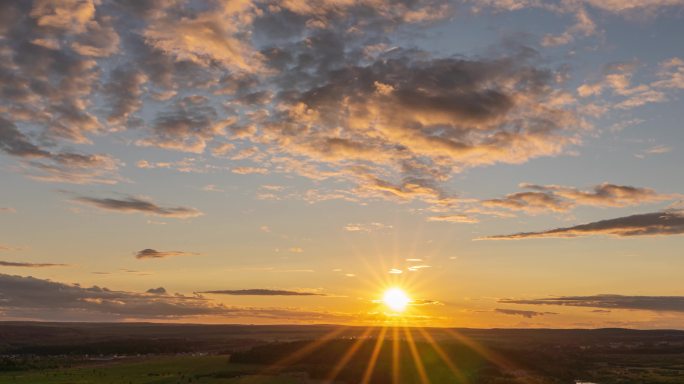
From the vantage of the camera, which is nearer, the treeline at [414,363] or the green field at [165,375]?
the green field at [165,375]

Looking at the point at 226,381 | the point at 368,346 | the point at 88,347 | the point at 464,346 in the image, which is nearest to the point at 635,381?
the point at 464,346

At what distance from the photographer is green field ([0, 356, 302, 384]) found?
3147 inches

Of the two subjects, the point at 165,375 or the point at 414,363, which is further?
the point at 414,363

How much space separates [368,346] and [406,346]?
7.07 m

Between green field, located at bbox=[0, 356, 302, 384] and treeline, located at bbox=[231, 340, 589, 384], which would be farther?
treeline, located at bbox=[231, 340, 589, 384]

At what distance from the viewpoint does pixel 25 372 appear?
9756 centimetres

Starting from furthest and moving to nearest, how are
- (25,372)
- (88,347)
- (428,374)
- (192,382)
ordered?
(88,347) < (25,372) < (428,374) < (192,382)

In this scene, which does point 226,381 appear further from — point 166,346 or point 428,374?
point 166,346

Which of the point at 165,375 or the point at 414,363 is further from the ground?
the point at 414,363

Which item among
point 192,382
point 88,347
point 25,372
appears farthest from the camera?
point 88,347

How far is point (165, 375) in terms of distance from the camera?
84938 millimetres

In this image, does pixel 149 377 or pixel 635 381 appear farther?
pixel 635 381

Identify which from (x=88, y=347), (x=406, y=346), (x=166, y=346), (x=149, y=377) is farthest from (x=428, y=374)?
(x=88, y=347)

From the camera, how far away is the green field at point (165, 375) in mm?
79938
